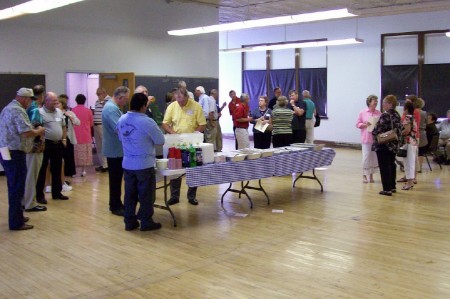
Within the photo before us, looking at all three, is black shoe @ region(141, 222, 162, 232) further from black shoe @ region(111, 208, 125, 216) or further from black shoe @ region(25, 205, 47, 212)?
black shoe @ region(25, 205, 47, 212)

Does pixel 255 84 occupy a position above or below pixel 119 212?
above

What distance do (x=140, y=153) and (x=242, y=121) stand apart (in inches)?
189

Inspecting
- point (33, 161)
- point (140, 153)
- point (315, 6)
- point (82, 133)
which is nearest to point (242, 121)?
point (82, 133)

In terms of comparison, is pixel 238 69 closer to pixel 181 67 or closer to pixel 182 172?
pixel 181 67

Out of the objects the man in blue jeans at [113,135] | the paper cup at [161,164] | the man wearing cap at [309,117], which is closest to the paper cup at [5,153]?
the man in blue jeans at [113,135]

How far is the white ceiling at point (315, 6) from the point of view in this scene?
984cm

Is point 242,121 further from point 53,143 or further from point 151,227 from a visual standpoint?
point 151,227

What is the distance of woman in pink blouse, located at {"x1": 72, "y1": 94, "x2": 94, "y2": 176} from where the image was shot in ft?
28.4

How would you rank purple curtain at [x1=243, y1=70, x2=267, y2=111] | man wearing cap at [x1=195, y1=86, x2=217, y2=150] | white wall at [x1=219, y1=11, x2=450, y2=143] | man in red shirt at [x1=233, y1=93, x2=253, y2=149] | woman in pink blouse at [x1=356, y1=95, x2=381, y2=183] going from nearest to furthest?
woman in pink blouse at [x1=356, y1=95, x2=381, y2=183], man wearing cap at [x1=195, y1=86, x2=217, y2=150], man in red shirt at [x1=233, y1=93, x2=253, y2=149], white wall at [x1=219, y1=11, x2=450, y2=143], purple curtain at [x1=243, y1=70, x2=267, y2=111]

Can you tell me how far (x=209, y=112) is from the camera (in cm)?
946

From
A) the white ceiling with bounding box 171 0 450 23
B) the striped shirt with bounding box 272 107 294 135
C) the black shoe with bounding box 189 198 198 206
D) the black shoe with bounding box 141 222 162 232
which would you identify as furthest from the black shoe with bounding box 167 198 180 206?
the white ceiling with bounding box 171 0 450 23

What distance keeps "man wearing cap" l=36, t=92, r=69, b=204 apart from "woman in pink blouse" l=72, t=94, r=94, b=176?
1766mm

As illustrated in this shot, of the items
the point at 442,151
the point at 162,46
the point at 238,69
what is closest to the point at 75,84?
the point at 162,46

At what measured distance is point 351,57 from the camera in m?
13.7
